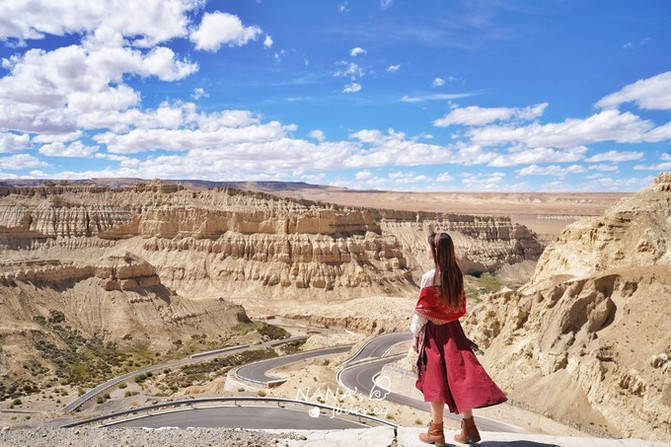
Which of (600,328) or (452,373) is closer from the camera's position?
(452,373)

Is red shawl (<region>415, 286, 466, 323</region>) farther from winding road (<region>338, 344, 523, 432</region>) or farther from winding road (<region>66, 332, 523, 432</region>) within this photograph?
winding road (<region>338, 344, 523, 432</region>)

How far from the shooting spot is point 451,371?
7621 millimetres

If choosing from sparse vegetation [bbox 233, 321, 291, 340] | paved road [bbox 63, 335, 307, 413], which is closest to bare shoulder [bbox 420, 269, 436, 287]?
paved road [bbox 63, 335, 307, 413]

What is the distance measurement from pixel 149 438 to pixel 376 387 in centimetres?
1840

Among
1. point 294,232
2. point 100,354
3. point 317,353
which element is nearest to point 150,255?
point 294,232

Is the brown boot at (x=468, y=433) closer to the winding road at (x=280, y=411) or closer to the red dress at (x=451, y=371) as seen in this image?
the red dress at (x=451, y=371)

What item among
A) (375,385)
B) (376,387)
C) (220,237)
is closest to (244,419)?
(376,387)

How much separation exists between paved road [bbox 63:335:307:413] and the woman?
1186 inches

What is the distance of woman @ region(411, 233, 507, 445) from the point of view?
7566 mm

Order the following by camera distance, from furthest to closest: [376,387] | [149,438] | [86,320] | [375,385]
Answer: [86,320] → [375,385] → [376,387] → [149,438]

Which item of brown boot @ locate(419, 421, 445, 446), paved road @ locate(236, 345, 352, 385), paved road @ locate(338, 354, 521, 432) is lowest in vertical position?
paved road @ locate(236, 345, 352, 385)

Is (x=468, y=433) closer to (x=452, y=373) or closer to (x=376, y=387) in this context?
(x=452, y=373)

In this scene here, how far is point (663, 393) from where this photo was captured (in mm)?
19141

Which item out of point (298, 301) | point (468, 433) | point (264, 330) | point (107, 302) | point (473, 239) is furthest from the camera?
point (473, 239)
